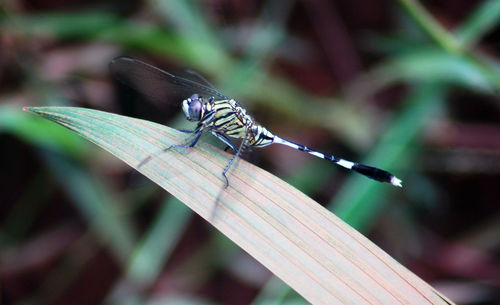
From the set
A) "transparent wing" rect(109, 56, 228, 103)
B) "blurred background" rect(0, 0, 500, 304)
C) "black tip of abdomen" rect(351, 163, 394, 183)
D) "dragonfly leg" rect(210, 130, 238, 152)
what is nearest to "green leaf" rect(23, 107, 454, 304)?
"dragonfly leg" rect(210, 130, 238, 152)

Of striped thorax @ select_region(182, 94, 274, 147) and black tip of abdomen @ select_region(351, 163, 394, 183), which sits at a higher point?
black tip of abdomen @ select_region(351, 163, 394, 183)

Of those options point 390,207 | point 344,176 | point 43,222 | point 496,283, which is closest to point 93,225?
point 43,222

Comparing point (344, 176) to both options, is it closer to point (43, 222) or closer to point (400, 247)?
point (400, 247)

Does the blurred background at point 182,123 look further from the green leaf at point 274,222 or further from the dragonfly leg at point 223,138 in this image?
the green leaf at point 274,222

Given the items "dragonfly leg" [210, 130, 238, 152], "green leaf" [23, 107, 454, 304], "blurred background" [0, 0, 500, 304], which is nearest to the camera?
"green leaf" [23, 107, 454, 304]

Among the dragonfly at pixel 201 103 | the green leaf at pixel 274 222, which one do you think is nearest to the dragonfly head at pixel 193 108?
the dragonfly at pixel 201 103

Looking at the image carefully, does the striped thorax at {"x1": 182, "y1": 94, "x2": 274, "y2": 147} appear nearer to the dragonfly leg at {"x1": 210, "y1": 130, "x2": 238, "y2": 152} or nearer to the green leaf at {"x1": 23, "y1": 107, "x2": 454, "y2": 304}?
the dragonfly leg at {"x1": 210, "y1": 130, "x2": 238, "y2": 152}

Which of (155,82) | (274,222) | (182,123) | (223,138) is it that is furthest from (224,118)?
(274,222)
